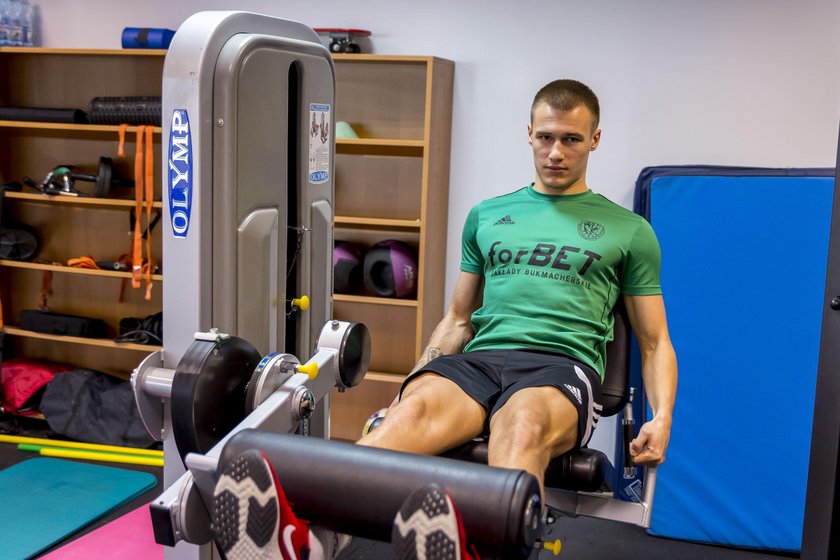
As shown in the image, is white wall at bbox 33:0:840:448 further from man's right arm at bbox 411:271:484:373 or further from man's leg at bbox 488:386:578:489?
man's leg at bbox 488:386:578:489

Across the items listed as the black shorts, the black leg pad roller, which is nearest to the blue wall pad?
the black shorts

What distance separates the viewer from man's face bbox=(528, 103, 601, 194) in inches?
87.8

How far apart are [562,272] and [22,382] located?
10.6 ft

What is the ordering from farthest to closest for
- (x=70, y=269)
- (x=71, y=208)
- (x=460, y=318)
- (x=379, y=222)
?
(x=71, y=208)
(x=70, y=269)
(x=379, y=222)
(x=460, y=318)

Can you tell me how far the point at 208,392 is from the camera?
168 cm

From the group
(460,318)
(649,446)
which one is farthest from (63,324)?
(649,446)

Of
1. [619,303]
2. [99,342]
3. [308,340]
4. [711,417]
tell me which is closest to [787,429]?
[711,417]

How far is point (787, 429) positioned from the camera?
3293 mm

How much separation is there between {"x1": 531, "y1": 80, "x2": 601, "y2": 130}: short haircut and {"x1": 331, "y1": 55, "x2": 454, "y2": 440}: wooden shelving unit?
1414mm

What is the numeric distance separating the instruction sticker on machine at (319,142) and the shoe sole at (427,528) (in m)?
1.26

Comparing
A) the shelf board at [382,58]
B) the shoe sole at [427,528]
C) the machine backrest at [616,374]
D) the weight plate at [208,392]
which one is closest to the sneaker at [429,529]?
the shoe sole at [427,528]

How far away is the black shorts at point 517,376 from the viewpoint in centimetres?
201

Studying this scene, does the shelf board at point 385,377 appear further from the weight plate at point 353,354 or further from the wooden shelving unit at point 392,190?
the weight plate at point 353,354

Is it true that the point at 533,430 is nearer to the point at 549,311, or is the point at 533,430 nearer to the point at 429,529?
the point at 549,311
